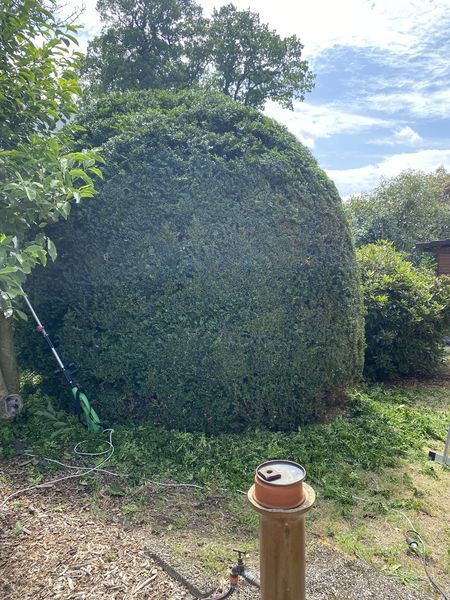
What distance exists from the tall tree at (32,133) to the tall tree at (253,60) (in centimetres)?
1579

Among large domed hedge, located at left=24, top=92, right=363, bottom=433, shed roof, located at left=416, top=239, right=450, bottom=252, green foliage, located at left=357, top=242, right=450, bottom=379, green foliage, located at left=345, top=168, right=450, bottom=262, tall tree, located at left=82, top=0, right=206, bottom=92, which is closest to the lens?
large domed hedge, located at left=24, top=92, right=363, bottom=433

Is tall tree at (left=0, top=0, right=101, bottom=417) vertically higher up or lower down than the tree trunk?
higher up

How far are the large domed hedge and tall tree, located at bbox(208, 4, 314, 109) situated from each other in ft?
51.3

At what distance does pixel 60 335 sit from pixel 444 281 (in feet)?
17.0

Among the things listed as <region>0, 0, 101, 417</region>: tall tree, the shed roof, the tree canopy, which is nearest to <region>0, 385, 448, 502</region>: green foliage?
<region>0, 0, 101, 417</region>: tall tree

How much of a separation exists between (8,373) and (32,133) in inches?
78.2

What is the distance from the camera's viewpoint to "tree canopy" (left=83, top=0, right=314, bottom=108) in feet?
56.3

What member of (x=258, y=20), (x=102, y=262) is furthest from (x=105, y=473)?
(x=258, y=20)

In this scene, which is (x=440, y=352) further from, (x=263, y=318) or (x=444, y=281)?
(x=263, y=318)

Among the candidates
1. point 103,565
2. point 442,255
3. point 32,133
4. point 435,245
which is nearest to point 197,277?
point 32,133

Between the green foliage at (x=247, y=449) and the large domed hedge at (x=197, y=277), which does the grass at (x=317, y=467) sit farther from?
the large domed hedge at (x=197, y=277)

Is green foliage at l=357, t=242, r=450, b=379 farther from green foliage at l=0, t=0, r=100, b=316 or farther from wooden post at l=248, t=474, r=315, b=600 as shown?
wooden post at l=248, t=474, r=315, b=600

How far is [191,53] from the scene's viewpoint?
18047 mm

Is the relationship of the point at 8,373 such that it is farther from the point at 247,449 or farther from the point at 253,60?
the point at 253,60
